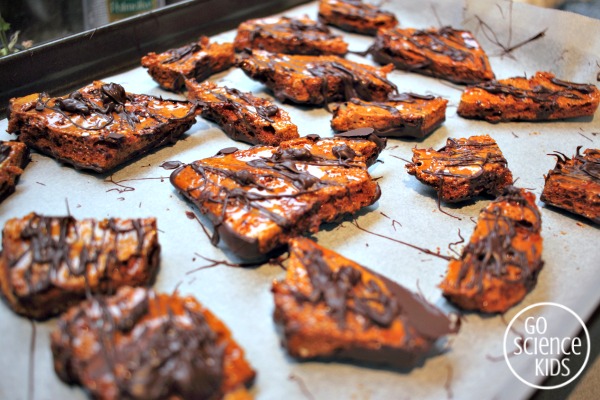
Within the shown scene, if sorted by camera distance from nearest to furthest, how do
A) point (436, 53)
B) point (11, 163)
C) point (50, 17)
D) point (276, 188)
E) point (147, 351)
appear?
point (147, 351)
point (276, 188)
point (11, 163)
point (50, 17)
point (436, 53)

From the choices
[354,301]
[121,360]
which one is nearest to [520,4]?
[354,301]

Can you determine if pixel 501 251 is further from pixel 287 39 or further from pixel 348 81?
pixel 287 39

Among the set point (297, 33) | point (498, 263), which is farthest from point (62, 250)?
point (297, 33)

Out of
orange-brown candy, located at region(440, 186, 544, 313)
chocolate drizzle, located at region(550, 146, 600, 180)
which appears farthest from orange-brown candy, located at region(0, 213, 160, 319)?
chocolate drizzle, located at region(550, 146, 600, 180)

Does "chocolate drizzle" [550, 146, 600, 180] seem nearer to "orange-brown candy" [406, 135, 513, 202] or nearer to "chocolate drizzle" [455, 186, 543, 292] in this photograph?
"orange-brown candy" [406, 135, 513, 202]

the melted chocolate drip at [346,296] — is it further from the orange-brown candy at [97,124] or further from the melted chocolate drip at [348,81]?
the melted chocolate drip at [348,81]

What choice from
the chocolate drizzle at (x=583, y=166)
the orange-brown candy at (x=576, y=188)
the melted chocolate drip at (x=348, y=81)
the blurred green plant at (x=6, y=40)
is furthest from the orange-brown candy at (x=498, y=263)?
the blurred green plant at (x=6, y=40)
